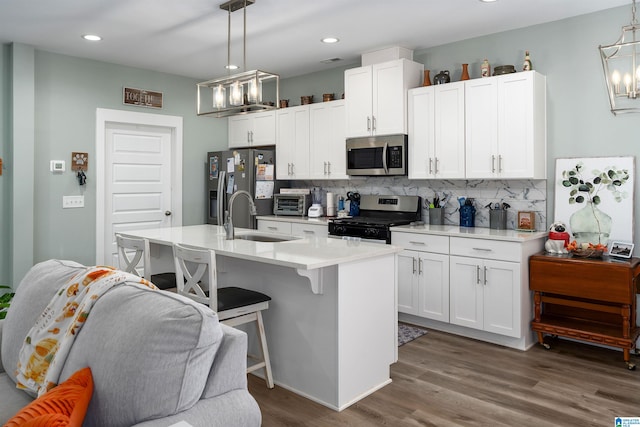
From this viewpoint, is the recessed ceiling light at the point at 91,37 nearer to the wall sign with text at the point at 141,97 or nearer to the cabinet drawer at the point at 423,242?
the wall sign with text at the point at 141,97

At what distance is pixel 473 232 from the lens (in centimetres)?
396

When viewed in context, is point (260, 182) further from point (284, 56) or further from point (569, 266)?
point (569, 266)

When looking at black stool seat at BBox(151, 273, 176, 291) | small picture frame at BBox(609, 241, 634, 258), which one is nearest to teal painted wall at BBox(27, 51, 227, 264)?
black stool seat at BBox(151, 273, 176, 291)

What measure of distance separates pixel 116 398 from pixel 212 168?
4804mm

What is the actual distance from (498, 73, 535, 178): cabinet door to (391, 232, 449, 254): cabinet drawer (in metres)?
0.75

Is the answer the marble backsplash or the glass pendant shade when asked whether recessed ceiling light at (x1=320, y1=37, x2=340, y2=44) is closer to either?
the glass pendant shade

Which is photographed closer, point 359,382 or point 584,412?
point 584,412

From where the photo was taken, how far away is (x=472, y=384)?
305cm

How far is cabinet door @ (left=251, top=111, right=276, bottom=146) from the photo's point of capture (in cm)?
586

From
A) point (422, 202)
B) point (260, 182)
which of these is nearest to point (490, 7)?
point (422, 202)

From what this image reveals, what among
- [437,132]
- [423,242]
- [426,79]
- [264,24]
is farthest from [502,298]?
[264,24]

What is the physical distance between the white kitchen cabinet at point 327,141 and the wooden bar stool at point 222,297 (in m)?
2.49

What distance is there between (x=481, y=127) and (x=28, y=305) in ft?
11.4

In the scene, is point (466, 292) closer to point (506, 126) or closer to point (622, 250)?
point (622, 250)
